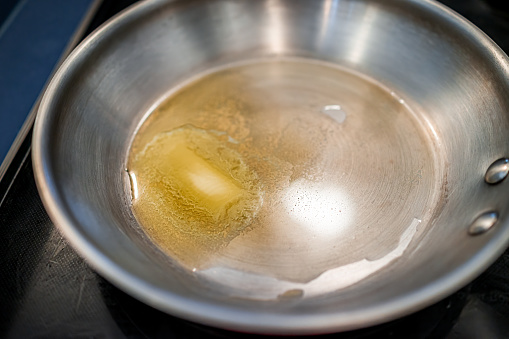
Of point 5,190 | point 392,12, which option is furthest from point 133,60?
point 392,12

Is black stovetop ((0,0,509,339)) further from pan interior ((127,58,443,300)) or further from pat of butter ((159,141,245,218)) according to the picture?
pat of butter ((159,141,245,218))

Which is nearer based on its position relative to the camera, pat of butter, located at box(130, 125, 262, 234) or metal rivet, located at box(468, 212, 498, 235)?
metal rivet, located at box(468, 212, 498, 235)

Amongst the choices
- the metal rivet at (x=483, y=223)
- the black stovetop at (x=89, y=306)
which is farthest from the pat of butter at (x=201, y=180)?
the metal rivet at (x=483, y=223)

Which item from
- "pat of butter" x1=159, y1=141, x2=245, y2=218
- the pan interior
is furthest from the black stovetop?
"pat of butter" x1=159, y1=141, x2=245, y2=218

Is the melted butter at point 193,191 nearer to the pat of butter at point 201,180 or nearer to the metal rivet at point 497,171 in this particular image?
the pat of butter at point 201,180

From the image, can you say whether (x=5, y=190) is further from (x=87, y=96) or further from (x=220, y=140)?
(x=220, y=140)

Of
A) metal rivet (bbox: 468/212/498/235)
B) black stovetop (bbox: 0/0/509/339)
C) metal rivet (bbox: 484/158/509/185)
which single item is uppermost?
metal rivet (bbox: 484/158/509/185)

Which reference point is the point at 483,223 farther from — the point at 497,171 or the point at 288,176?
the point at 288,176

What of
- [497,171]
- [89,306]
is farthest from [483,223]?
[89,306]
